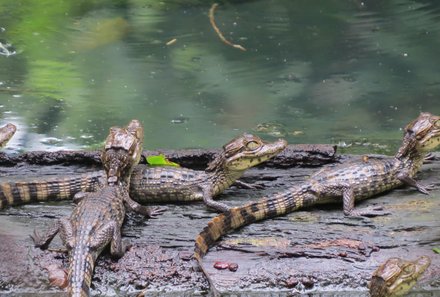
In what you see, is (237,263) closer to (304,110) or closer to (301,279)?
(301,279)

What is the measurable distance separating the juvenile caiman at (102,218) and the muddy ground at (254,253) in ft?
0.38

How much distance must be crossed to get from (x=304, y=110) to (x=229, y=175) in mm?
2607

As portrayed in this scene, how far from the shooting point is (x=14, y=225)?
5.07m

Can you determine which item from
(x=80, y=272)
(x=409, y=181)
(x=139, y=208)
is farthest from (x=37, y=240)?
(x=409, y=181)

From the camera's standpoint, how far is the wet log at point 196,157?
19.4 ft

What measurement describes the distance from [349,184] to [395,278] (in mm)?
1404

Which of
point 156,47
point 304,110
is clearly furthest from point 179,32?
point 304,110

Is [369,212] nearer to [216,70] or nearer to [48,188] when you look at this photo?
[48,188]

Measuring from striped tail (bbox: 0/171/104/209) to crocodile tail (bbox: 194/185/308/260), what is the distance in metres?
1.23

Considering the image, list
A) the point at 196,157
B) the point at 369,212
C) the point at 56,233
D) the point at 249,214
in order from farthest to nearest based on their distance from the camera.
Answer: the point at 196,157, the point at 369,212, the point at 249,214, the point at 56,233

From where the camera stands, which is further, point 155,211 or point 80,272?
point 155,211

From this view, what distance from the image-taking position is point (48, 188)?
5.48 meters

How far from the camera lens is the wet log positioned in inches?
233

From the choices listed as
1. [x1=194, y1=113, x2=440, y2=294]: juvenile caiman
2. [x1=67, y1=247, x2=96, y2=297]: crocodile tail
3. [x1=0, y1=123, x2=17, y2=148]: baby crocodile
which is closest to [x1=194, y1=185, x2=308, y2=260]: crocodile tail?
[x1=194, y1=113, x2=440, y2=294]: juvenile caiman
